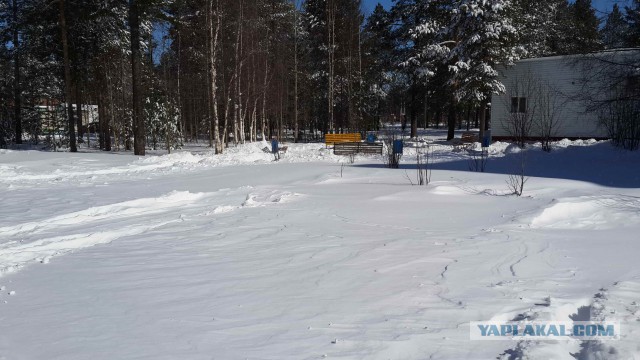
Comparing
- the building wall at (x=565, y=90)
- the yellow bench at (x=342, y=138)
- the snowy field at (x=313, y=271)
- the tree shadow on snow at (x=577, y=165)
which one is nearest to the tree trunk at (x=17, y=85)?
the yellow bench at (x=342, y=138)

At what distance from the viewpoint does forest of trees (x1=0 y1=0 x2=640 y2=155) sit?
929 inches

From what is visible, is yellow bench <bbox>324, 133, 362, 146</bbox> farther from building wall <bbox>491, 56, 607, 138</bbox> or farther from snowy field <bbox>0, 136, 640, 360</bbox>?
snowy field <bbox>0, 136, 640, 360</bbox>

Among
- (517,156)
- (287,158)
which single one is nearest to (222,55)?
(287,158)

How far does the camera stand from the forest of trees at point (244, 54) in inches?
929

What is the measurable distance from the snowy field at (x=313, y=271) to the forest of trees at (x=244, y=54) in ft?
41.6

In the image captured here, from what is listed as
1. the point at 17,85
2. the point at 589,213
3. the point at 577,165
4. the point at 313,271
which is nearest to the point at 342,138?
the point at 577,165

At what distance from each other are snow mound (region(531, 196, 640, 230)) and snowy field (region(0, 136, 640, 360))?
0.14 ft

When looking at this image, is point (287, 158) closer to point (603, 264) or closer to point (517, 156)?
point (517, 156)

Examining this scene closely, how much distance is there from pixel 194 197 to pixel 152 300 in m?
6.26

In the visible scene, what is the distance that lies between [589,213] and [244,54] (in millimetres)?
21797

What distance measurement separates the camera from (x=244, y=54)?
25953mm

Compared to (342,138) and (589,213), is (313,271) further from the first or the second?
(342,138)

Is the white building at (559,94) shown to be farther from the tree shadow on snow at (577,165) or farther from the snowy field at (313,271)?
the snowy field at (313,271)

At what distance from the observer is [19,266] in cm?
548
